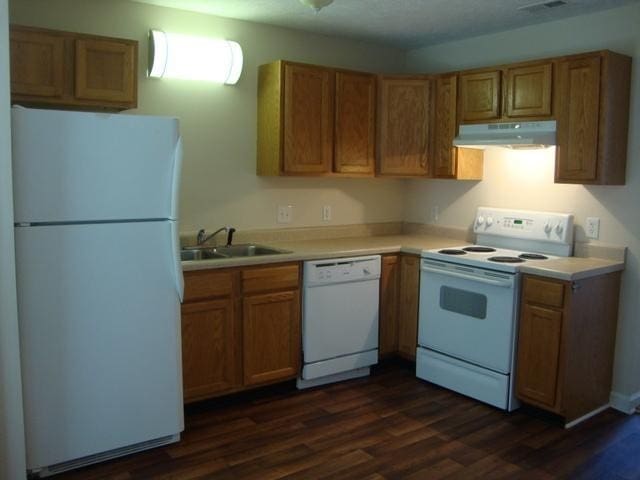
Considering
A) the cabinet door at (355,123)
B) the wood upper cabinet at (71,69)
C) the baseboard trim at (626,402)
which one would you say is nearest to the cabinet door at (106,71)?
the wood upper cabinet at (71,69)

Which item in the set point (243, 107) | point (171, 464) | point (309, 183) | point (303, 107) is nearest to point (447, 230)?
point (309, 183)

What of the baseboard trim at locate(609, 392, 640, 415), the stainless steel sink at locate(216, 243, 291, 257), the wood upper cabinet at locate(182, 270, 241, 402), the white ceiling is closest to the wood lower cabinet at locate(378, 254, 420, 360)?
the stainless steel sink at locate(216, 243, 291, 257)

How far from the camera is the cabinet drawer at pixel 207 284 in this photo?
3314mm

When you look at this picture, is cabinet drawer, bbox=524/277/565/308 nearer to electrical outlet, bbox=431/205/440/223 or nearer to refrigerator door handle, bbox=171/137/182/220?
electrical outlet, bbox=431/205/440/223

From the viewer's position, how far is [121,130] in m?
2.77

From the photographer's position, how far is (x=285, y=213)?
4.36 metres

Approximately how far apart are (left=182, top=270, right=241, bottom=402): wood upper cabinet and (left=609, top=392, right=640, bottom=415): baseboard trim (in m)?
2.34

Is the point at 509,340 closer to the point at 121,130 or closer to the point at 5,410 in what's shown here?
the point at 121,130

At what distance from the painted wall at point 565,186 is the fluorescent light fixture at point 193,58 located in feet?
5.73

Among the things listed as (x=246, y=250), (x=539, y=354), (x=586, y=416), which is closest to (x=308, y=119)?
(x=246, y=250)

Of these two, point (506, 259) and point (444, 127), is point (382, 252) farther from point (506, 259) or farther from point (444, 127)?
point (444, 127)

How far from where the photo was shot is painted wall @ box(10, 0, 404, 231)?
3.53m

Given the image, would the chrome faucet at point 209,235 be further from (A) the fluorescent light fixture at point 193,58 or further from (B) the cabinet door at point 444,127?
(B) the cabinet door at point 444,127

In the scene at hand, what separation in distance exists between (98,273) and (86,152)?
0.56 metres
